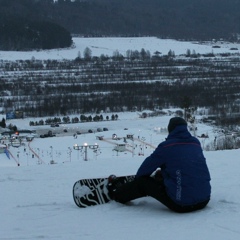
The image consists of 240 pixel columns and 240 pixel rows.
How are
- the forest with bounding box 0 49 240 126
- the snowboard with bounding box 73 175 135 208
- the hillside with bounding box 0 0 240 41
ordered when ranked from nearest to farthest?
1. the snowboard with bounding box 73 175 135 208
2. the forest with bounding box 0 49 240 126
3. the hillside with bounding box 0 0 240 41

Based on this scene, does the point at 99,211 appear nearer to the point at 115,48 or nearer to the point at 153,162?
the point at 153,162

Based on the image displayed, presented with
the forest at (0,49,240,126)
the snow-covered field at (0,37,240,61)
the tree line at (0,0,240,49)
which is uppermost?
the tree line at (0,0,240,49)

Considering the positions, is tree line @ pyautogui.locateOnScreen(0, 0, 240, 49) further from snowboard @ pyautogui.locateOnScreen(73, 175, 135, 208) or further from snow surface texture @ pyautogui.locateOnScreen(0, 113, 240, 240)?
snowboard @ pyautogui.locateOnScreen(73, 175, 135, 208)

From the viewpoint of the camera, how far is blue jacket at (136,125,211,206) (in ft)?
7.54

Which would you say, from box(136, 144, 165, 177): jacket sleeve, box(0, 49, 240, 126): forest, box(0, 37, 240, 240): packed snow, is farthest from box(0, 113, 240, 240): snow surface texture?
box(0, 49, 240, 126): forest

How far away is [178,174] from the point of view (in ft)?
7.57

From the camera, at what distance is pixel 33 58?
137ft

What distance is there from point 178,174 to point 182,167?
0.11 ft

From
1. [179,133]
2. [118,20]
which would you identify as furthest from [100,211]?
[118,20]

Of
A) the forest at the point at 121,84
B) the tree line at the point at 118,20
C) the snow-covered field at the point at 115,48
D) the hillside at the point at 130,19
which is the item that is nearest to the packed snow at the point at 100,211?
the forest at the point at 121,84

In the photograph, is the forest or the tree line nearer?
the forest

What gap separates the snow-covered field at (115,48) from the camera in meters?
44.1

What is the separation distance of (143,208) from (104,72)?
3249cm

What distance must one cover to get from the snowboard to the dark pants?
78 mm
